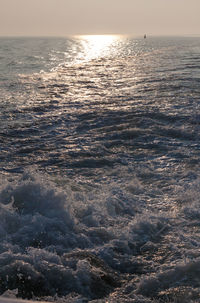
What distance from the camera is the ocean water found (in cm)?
469

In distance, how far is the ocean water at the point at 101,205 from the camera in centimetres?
469

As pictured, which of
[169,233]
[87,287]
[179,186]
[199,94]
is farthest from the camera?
[199,94]

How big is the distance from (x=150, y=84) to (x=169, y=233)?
58.0ft

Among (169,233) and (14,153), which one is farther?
(14,153)

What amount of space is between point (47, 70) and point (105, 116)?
18727mm

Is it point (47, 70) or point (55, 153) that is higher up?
point (47, 70)

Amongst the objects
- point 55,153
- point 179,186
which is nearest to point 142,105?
point 55,153

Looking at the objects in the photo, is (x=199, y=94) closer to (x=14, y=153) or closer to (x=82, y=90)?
(x=82, y=90)

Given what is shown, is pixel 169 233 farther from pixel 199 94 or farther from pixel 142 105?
pixel 199 94

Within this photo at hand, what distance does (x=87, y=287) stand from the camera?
4.61 m

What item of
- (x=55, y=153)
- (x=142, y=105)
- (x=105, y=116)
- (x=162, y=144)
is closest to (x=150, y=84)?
(x=142, y=105)

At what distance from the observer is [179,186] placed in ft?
25.6

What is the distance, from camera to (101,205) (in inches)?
267

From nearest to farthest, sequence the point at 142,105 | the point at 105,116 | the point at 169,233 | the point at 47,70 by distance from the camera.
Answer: the point at 169,233 → the point at 105,116 → the point at 142,105 → the point at 47,70
